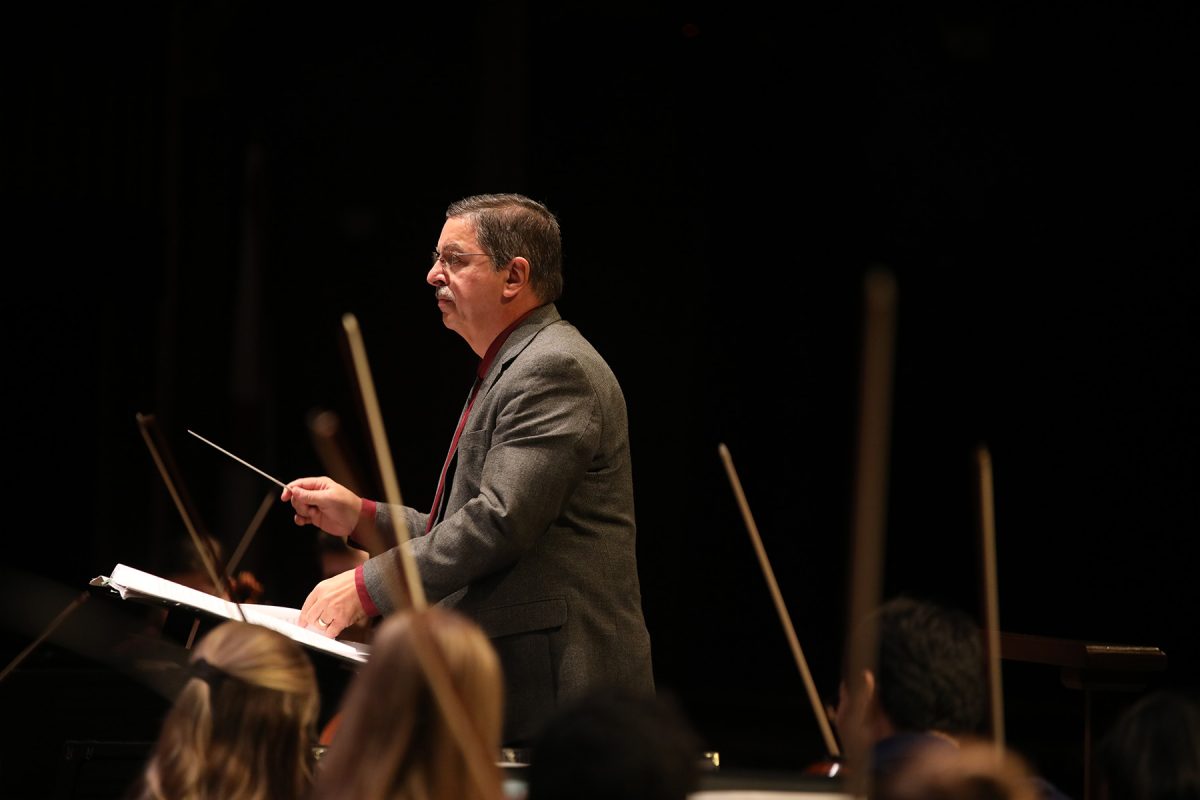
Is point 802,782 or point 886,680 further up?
point 886,680

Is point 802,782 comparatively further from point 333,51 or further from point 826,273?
point 333,51

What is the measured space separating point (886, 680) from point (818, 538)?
318 cm

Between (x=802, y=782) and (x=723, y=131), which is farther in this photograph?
(x=723, y=131)

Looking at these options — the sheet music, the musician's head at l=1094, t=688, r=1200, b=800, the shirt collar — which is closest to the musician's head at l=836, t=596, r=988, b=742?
the musician's head at l=1094, t=688, r=1200, b=800

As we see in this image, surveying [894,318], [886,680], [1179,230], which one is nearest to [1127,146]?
[1179,230]

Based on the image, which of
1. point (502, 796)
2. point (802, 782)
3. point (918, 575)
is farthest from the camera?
point (918, 575)

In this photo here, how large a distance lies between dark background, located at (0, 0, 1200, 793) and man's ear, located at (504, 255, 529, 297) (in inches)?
93.9

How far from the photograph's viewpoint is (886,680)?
1.79m

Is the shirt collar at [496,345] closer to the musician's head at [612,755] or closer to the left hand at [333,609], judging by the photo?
the left hand at [333,609]

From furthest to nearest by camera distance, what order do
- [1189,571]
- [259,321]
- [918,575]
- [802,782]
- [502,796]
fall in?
[259,321] → [918,575] → [1189,571] → [802,782] → [502,796]

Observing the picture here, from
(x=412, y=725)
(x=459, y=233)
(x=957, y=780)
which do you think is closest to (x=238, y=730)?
(x=412, y=725)

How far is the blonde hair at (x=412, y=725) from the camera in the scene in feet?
4.17

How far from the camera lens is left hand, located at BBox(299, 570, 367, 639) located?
2311 mm

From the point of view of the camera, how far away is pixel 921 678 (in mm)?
1780
